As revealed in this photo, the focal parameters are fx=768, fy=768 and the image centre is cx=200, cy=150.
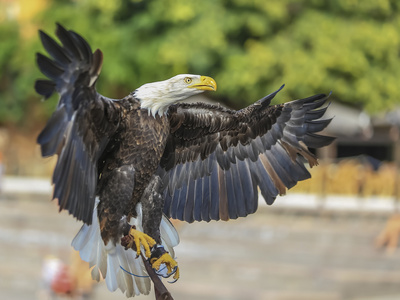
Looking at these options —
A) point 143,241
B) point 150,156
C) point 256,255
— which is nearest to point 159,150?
point 150,156

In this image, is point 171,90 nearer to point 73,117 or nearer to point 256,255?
point 73,117

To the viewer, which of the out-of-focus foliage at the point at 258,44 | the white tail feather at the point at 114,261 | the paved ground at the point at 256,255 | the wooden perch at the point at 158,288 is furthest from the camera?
the out-of-focus foliage at the point at 258,44

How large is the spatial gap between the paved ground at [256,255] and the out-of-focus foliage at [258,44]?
13.1 ft

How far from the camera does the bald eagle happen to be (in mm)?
2297

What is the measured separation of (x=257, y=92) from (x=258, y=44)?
A: 1204 mm

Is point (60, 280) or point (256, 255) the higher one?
point (256, 255)

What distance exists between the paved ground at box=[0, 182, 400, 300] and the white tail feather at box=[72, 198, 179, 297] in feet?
20.5

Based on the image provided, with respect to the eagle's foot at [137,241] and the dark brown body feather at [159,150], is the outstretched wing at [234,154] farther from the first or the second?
the eagle's foot at [137,241]

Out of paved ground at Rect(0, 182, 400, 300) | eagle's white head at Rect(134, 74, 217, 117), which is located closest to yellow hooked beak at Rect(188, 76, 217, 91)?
eagle's white head at Rect(134, 74, 217, 117)

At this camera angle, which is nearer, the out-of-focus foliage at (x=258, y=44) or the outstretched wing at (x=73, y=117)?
the outstretched wing at (x=73, y=117)

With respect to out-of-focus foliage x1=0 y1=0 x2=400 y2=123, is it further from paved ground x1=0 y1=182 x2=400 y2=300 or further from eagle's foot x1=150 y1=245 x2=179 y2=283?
eagle's foot x1=150 y1=245 x2=179 y2=283

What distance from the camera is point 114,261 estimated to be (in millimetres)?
2701

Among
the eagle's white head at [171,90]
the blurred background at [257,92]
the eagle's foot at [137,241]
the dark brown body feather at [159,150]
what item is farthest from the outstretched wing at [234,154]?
the blurred background at [257,92]

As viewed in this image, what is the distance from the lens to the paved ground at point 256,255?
967 centimetres
